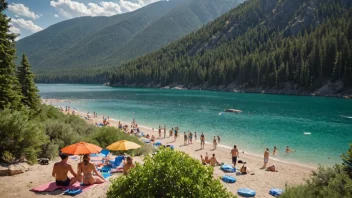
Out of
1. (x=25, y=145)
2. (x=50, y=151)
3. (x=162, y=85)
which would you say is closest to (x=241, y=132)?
(x=50, y=151)

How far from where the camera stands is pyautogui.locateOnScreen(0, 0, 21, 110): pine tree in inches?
713

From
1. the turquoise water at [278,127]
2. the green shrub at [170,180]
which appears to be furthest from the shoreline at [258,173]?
the green shrub at [170,180]

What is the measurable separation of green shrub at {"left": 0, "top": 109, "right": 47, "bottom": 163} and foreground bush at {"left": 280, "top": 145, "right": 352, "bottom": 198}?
12.5 meters

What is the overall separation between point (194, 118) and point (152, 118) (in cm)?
943

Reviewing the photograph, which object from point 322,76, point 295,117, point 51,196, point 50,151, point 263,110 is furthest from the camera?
point 322,76

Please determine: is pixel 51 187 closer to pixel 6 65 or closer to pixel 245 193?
pixel 245 193

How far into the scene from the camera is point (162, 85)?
178 metres

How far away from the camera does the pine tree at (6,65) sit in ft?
59.4

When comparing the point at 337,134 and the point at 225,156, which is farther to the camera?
the point at 337,134

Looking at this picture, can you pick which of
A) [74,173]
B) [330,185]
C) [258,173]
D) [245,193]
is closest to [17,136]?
[74,173]

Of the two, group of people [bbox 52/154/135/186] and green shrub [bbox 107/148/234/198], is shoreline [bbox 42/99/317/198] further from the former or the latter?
group of people [bbox 52/154/135/186]

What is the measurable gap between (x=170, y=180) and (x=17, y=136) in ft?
36.2

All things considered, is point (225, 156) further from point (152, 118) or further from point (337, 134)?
point (152, 118)

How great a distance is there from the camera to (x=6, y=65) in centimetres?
1909
